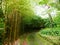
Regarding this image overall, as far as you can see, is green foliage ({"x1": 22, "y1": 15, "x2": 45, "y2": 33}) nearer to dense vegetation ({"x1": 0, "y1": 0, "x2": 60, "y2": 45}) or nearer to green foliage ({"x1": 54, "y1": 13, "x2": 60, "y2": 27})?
dense vegetation ({"x1": 0, "y1": 0, "x2": 60, "y2": 45})

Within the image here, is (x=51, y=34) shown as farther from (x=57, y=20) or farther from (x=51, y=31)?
(x=57, y=20)

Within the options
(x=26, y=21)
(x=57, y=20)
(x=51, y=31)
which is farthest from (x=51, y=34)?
(x=26, y=21)

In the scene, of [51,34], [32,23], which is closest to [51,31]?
[51,34]

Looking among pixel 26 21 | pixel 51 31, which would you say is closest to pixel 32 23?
pixel 26 21

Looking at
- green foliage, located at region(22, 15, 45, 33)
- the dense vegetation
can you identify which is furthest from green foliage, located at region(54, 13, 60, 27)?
green foliage, located at region(22, 15, 45, 33)

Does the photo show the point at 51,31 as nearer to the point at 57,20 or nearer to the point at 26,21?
the point at 57,20

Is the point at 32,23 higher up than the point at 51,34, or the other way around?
the point at 32,23

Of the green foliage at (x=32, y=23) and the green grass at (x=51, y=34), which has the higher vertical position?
the green foliage at (x=32, y=23)

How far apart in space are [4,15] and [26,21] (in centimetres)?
24

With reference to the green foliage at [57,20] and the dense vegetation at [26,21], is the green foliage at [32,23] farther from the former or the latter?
the green foliage at [57,20]

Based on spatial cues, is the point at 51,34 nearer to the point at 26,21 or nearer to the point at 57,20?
the point at 57,20

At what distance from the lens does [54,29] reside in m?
1.72

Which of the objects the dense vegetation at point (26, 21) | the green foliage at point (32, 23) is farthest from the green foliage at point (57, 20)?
the green foliage at point (32, 23)

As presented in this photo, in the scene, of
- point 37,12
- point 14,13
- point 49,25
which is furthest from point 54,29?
point 14,13
